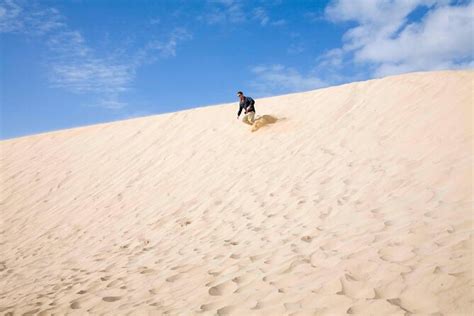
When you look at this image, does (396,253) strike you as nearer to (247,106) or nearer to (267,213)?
(267,213)

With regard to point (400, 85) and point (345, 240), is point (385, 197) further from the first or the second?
point (400, 85)

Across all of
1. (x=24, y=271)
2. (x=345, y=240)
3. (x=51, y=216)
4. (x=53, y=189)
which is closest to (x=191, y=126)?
(x=53, y=189)

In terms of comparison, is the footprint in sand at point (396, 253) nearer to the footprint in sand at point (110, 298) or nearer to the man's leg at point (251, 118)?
the footprint in sand at point (110, 298)

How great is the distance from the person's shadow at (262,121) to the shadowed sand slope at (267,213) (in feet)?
0.32

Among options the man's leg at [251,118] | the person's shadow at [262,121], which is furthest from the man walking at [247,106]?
the person's shadow at [262,121]

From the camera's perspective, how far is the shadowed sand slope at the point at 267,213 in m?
3.39

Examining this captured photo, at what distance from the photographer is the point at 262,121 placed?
10.8 m

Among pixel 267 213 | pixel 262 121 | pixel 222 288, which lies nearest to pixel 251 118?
pixel 262 121

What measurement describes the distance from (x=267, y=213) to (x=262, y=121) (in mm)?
5252

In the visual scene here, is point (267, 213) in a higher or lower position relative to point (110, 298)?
higher

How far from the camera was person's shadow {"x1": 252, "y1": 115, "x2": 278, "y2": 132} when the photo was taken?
10.7m

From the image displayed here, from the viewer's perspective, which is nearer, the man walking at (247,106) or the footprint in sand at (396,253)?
the footprint in sand at (396,253)

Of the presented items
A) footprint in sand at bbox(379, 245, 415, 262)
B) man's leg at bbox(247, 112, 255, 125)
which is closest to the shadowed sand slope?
footprint in sand at bbox(379, 245, 415, 262)

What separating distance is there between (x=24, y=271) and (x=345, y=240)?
5071mm
